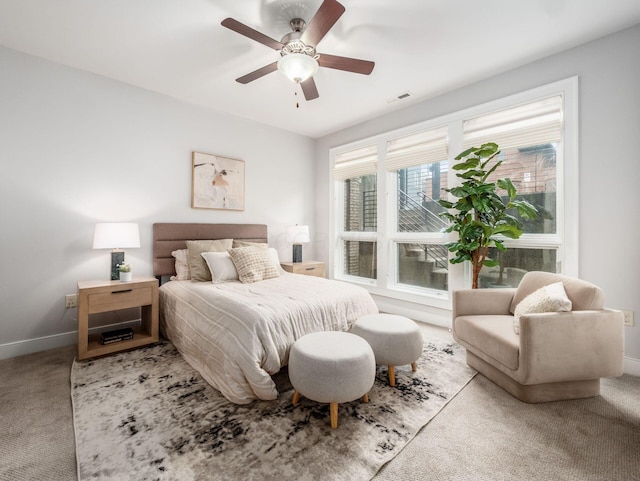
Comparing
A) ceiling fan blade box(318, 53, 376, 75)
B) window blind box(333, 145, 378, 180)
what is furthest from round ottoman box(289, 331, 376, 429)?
Result: window blind box(333, 145, 378, 180)

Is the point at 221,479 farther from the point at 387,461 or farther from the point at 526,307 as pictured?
the point at 526,307

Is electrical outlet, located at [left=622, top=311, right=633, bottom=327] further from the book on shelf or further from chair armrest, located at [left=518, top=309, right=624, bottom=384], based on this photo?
the book on shelf

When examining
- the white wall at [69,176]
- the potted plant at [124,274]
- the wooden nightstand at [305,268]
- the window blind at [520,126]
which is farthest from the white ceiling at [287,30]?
the wooden nightstand at [305,268]

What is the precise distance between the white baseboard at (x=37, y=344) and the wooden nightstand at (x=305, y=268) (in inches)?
89.6

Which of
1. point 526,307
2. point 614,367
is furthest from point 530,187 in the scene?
point 614,367

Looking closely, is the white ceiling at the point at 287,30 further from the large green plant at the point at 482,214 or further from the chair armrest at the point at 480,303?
the chair armrest at the point at 480,303

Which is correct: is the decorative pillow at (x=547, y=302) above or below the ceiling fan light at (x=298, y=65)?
below

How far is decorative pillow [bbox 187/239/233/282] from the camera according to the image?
126 inches

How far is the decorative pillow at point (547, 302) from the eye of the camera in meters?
1.93

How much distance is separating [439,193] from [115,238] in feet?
11.7

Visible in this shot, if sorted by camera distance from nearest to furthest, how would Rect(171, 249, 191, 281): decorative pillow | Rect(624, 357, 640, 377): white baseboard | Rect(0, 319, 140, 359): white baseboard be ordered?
Rect(624, 357, 640, 377): white baseboard < Rect(0, 319, 140, 359): white baseboard < Rect(171, 249, 191, 281): decorative pillow

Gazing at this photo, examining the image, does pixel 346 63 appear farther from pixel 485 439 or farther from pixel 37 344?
pixel 37 344

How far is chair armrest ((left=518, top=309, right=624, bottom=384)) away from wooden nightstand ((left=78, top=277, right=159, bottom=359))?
10.3 ft

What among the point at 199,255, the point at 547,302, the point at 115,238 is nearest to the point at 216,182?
the point at 199,255
